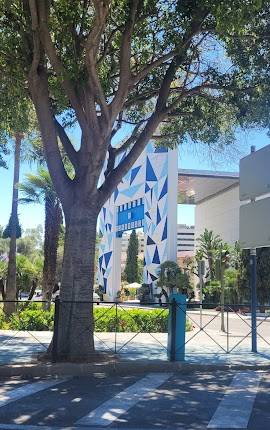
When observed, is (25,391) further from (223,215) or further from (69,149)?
(223,215)

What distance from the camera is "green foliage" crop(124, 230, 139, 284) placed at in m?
76.6

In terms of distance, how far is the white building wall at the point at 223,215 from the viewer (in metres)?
60.4

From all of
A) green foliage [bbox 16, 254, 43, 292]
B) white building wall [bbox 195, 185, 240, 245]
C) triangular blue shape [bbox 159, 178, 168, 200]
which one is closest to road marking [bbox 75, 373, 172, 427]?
green foliage [bbox 16, 254, 43, 292]

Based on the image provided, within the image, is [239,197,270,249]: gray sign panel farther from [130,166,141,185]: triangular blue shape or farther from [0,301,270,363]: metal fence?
[130,166,141,185]: triangular blue shape

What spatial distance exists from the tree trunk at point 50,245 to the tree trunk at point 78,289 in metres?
11.6

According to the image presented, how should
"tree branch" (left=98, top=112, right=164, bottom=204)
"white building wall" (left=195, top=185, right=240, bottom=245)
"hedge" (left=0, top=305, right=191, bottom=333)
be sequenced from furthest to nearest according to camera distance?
"white building wall" (left=195, top=185, right=240, bottom=245) < "hedge" (left=0, top=305, right=191, bottom=333) < "tree branch" (left=98, top=112, right=164, bottom=204)

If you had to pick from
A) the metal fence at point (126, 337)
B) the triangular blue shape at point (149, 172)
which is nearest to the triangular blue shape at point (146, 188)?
the triangular blue shape at point (149, 172)

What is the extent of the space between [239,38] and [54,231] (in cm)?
1393

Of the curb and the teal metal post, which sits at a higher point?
the teal metal post

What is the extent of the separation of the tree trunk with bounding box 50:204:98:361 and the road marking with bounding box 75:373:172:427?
1710mm

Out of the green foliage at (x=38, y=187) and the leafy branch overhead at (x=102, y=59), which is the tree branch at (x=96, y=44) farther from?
the green foliage at (x=38, y=187)

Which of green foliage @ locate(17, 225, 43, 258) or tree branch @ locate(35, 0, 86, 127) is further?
green foliage @ locate(17, 225, 43, 258)

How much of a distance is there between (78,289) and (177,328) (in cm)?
223

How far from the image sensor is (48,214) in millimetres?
25078
